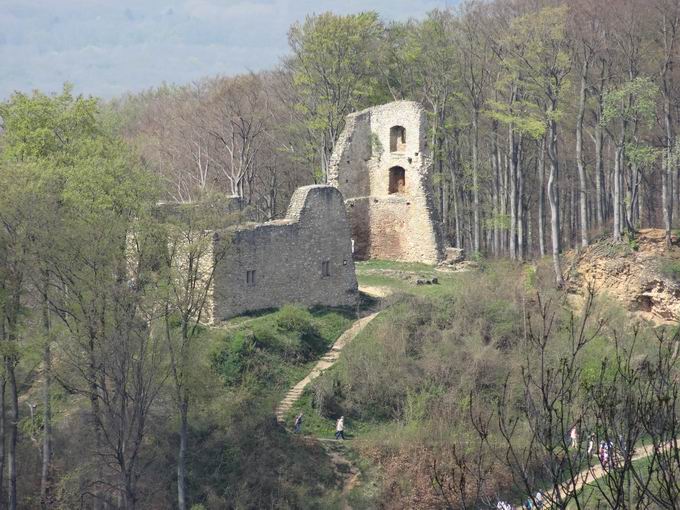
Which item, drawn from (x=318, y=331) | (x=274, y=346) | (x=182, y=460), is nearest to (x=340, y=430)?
(x=274, y=346)

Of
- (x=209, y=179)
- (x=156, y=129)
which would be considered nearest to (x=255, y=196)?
(x=209, y=179)

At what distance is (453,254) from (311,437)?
13.4 meters

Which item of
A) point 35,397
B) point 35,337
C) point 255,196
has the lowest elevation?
point 35,397

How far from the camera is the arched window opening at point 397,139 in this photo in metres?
38.7

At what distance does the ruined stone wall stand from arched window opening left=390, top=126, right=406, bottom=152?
298 inches

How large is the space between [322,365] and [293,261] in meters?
3.67

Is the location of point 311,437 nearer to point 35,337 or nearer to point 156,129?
point 35,337

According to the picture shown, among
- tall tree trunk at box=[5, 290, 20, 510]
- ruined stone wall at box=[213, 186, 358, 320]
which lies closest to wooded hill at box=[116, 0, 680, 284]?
ruined stone wall at box=[213, 186, 358, 320]

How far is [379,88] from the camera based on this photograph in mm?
43781

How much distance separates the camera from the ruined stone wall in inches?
1152

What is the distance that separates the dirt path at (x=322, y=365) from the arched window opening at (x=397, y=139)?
9.47 meters

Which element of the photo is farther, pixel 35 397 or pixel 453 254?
pixel 453 254

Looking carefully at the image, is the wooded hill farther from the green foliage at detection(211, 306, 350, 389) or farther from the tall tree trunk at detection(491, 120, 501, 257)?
the green foliage at detection(211, 306, 350, 389)

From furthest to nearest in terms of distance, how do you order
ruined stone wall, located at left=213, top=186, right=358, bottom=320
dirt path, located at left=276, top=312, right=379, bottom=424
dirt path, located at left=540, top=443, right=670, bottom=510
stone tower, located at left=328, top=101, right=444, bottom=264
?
1. stone tower, located at left=328, top=101, right=444, bottom=264
2. ruined stone wall, located at left=213, top=186, right=358, bottom=320
3. dirt path, located at left=276, top=312, right=379, bottom=424
4. dirt path, located at left=540, top=443, right=670, bottom=510
